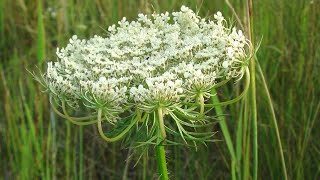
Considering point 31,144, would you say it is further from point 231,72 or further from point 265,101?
point 231,72

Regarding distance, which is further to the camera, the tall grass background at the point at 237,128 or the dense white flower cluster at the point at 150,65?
the tall grass background at the point at 237,128

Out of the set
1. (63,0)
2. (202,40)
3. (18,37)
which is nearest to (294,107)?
(202,40)

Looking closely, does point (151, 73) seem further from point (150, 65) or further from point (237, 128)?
point (237, 128)

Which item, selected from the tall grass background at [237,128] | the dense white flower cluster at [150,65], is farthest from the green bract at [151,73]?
the tall grass background at [237,128]

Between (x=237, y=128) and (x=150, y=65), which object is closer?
(x=150, y=65)

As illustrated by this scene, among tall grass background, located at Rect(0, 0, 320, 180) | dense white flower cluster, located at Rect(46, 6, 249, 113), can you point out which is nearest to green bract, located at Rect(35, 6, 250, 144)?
dense white flower cluster, located at Rect(46, 6, 249, 113)

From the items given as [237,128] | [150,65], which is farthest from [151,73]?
[237,128]

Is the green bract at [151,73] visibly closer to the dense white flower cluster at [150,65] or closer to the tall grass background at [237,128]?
the dense white flower cluster at [150,65]

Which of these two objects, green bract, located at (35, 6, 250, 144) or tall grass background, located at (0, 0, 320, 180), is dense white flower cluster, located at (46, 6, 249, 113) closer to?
green bract, located at (35, 6, 250, 144)
